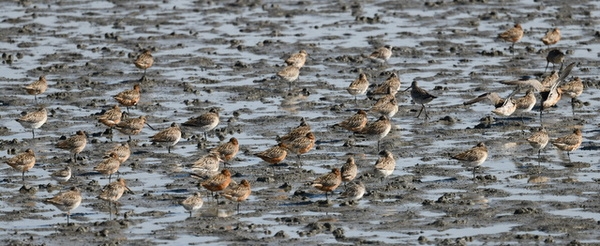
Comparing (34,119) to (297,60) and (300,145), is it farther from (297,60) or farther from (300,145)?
(297,60)

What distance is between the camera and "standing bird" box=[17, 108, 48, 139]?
2627cm

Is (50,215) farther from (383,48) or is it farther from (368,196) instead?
(383,48)

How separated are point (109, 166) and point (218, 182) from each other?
2489mm

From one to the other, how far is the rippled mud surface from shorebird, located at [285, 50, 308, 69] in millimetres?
445

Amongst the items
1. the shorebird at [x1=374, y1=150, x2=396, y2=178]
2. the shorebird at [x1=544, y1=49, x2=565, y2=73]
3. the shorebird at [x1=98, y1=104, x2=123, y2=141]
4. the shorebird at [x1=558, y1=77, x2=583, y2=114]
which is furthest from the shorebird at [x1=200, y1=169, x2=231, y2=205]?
the shorebird at [x1=544, y1=49, x2=565, y2=73]

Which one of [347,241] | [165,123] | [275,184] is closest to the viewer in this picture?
[347,241]

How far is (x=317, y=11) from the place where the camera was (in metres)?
42.4

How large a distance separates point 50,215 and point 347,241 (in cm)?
499

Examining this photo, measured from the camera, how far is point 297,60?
1284 inches

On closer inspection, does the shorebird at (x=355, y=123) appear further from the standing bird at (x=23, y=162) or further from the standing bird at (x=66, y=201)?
the standing bird at (x=66, y=201)

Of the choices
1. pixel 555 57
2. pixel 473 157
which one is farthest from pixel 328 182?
pixel 555 57

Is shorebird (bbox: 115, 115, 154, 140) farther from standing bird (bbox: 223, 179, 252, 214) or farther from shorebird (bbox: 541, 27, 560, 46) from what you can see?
shorebird (bbox: 541, 27, 560, 46)

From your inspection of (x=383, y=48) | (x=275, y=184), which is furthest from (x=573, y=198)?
(x=383, y=48)

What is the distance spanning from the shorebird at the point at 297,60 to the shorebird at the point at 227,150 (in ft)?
28.2
